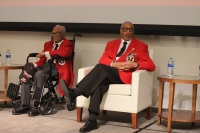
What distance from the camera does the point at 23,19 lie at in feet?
17.5

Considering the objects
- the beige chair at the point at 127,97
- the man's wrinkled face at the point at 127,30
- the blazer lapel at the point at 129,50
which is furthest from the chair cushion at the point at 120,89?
the man's wrinkled face at the point at 127,30

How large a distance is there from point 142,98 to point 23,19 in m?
2.33

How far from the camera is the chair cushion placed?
372 centimetres

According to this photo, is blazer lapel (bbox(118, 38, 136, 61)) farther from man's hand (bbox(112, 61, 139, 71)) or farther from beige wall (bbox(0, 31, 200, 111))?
beige wall (bbox(0, 31, 200, 111))

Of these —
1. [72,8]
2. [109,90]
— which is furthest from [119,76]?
[72,8]

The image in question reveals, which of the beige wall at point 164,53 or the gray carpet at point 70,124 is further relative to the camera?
the beige wall at point 164,53

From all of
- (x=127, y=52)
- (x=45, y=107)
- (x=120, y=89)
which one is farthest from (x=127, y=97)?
(x=45, y=107)

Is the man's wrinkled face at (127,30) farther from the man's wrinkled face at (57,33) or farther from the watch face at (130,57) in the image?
the man's wrinkled face at (57,33)

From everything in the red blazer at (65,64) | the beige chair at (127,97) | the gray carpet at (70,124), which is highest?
the red blazer at (65,64)

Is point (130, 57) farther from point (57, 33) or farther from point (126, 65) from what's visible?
point (57, 33)

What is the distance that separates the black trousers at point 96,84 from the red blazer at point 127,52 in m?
0.16

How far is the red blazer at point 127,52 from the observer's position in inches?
152

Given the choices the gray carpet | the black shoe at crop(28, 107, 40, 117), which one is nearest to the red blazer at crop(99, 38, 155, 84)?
the gray carpet

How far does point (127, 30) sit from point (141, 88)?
2.32 feet
